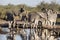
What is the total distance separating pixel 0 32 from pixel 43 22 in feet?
7.17

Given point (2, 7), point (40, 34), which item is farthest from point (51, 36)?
point (2, 7)

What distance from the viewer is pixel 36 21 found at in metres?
12.2

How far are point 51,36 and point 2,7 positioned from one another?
12.5 meters

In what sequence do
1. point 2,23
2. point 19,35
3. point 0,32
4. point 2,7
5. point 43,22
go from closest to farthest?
point 19,35 → point 43,22 → point 0,32 → point 2,23 → point 2,7

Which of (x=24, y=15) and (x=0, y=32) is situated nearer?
(x=0, y=32)

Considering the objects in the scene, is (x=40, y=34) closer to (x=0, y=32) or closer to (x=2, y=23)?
(x=0, y=32)

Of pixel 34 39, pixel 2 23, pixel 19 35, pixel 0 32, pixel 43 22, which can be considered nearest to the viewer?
pixel 34 39

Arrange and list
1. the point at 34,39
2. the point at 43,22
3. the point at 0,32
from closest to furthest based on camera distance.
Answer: the point at 34,39
the point at 43,22
the point at 0,32

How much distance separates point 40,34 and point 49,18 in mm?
2648

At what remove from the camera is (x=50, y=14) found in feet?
42.7

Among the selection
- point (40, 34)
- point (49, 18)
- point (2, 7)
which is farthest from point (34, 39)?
point (2, 7)

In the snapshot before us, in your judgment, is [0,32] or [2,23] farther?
[2,23]

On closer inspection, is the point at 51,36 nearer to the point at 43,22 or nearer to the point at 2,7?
the point at 43,22

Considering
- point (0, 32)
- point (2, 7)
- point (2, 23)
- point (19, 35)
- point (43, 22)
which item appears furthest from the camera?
point (2, 7)
